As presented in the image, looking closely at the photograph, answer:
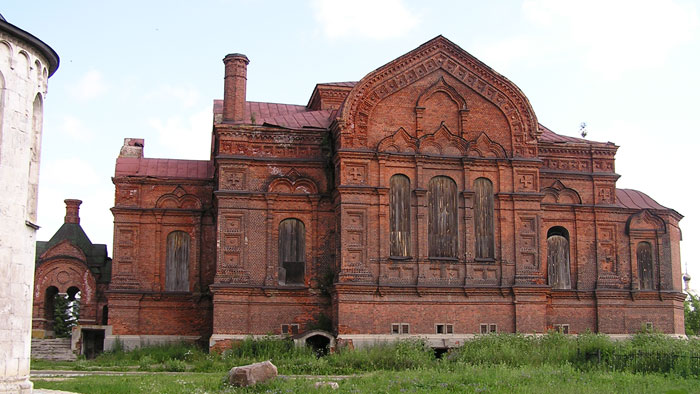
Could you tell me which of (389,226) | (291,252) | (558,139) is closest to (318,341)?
(291,252)

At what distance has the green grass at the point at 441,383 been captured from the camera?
17.2 metres

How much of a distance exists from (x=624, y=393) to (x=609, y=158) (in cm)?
1464

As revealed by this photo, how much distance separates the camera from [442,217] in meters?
27.0

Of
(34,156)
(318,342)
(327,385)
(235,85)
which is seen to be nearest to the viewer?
(34,156)

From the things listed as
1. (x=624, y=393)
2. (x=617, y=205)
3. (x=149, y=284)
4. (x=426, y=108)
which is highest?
(x=426, y=108)

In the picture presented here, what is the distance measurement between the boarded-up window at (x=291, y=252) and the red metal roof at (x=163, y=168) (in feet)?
13.3

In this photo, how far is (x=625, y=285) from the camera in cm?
2970

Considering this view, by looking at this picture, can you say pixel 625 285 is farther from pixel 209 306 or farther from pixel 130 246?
pixel 130 246

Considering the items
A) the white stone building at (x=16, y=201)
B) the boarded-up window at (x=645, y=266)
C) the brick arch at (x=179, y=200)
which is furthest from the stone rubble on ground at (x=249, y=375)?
the boarded-up window at (x=645, y=266)

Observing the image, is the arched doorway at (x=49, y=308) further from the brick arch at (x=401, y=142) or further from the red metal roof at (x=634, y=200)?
the red metal roof at (x=634, y=200)

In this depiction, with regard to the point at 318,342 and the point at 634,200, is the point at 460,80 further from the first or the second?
the point at 318,342

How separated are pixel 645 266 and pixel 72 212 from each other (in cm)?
2059

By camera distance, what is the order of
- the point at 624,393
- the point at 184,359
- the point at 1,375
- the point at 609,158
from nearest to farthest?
the point at 1,375 → the point at 624,393 → the point at 184,359 → the point at 609,158

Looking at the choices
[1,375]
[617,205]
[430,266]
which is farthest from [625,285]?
[1,375]
